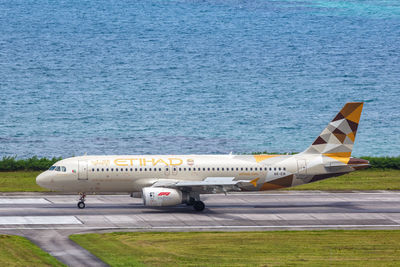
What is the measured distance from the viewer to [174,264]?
3584 cm

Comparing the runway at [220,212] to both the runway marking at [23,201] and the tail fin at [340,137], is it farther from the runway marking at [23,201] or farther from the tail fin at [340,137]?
the tail fin at [340,137]

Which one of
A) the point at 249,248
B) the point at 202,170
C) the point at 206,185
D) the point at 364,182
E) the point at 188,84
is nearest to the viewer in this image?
the point at 249,248

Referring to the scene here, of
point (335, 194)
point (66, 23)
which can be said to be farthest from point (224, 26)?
point (335, 194)

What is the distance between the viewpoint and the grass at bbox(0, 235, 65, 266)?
117 feet

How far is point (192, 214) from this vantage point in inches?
1986

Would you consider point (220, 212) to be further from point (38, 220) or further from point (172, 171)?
point (38, 220)

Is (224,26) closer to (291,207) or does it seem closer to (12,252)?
(291,207)

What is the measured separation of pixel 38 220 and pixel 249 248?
1578 cm

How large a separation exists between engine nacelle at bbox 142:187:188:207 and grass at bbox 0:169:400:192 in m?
15.2

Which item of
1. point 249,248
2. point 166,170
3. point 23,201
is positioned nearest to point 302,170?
point 166,170

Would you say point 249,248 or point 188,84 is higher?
point 188,84

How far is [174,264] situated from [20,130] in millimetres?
101873

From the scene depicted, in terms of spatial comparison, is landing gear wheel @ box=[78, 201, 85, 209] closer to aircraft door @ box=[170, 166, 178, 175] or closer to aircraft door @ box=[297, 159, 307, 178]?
aircraft door @ box=[170, 166, 178, 175]

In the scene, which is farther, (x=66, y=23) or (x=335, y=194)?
(x=66, y=23)
